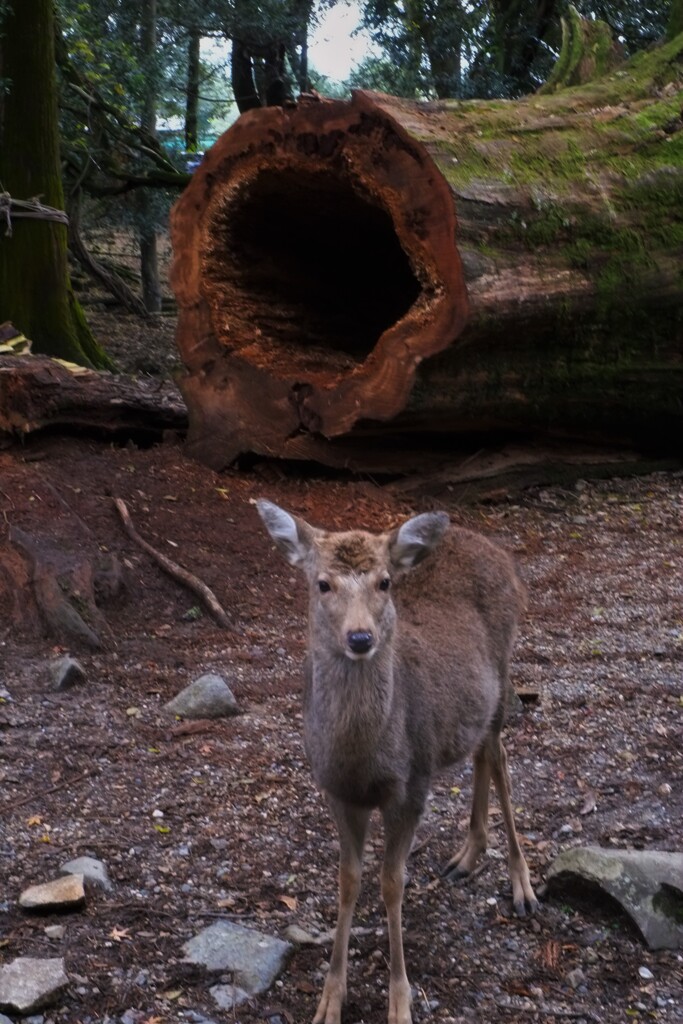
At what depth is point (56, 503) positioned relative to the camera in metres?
6.70

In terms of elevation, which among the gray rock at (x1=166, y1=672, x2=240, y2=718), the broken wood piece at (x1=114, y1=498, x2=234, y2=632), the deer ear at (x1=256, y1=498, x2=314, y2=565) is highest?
the deer ear at (x1=256, y1=498, x2=314, y2=565)

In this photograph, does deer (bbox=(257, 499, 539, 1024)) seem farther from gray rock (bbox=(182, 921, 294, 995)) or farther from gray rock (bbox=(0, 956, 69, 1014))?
gray rock (bbox=(0, 956, 69, 1014))

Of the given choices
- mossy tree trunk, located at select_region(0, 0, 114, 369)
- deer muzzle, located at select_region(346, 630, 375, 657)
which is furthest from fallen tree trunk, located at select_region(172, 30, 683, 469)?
deer muzzle, located at select_region(346, 630, 375, 657)

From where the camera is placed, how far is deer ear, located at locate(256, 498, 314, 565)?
3.78 m

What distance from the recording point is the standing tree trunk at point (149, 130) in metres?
13.9

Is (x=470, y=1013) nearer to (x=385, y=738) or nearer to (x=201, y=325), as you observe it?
(x=385, y=738)

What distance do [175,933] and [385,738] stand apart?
35.1 inches

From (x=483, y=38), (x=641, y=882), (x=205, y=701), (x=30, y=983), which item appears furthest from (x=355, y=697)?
(x=483, y=38)

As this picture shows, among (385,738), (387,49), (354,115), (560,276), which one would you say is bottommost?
(385,738)

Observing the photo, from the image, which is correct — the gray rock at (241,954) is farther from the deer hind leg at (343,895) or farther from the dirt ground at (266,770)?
the deer hind leg at (343,895)

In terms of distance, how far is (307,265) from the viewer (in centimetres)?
905

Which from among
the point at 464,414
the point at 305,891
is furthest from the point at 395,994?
the point at 464,414

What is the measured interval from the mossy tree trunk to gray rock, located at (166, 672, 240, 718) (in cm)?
548

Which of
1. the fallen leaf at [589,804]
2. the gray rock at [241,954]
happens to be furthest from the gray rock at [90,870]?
the fallen leaf at [589,804]
